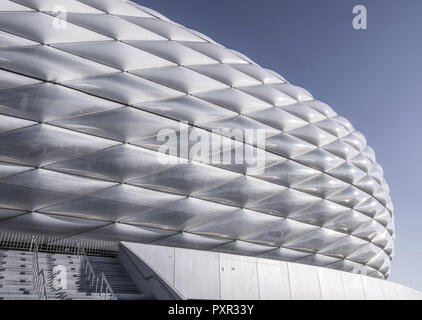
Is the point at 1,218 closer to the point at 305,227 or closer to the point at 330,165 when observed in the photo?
the point at 305,227

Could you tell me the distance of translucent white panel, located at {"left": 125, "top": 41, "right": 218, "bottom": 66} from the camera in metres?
13.0

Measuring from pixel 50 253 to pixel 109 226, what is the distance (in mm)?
1741

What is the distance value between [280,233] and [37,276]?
320 inches

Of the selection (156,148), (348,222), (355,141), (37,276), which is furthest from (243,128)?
(37,276)

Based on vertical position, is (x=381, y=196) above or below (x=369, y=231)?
above

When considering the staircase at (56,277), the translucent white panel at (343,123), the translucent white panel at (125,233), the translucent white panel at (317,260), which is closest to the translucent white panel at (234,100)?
the translucent white panel at (125,233)

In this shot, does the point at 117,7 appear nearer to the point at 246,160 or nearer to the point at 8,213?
the point at 246,160

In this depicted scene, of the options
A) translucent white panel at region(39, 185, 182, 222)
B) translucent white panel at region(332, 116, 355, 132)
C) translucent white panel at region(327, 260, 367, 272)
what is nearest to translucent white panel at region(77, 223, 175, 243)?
translucent white panel at region(39, 185, 182, 222)

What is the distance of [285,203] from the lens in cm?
1298

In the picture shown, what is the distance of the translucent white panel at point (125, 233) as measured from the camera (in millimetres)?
10438

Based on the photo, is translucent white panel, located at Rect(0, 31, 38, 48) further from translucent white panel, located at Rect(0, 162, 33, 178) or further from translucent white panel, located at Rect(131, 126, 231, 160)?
translucent white panel, located at Rect(131, 126, 231, 160)

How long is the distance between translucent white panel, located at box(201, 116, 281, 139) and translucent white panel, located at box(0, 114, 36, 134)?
5.41 metres

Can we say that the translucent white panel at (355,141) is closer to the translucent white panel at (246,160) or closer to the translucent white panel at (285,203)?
the translucent white panel at (285,203)

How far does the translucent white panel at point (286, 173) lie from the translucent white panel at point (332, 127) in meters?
3.09
